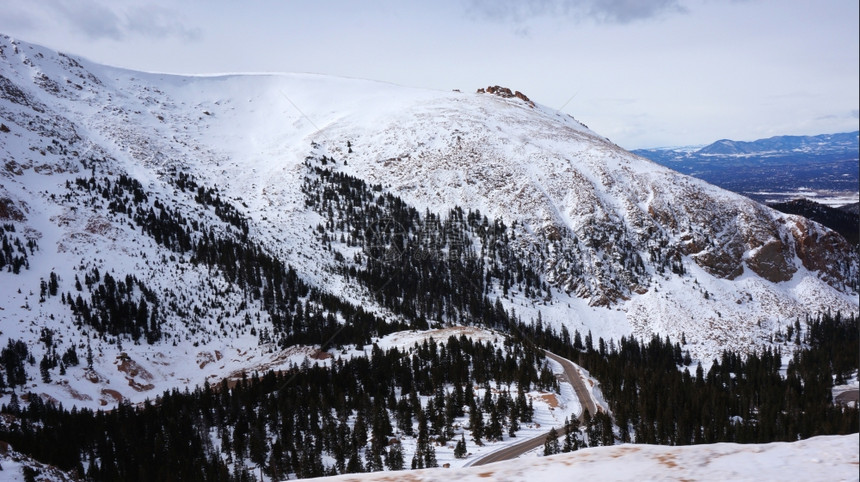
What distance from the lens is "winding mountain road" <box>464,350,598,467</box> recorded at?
48.7 meters

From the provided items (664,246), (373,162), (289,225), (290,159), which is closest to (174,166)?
(290,159)

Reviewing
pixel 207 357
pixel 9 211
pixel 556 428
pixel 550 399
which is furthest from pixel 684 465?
pixel 9 211

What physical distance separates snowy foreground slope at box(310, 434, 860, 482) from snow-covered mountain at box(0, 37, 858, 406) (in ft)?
282

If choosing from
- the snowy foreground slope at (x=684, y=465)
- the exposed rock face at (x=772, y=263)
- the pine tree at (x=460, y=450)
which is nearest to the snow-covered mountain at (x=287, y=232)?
the exposed rock face at (x=772, y=263)

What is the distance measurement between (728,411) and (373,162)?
422 ft

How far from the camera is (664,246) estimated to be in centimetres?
14300

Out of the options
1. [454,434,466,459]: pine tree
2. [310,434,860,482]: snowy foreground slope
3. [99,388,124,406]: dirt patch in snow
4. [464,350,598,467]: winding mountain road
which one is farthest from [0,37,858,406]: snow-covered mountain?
[310,434,860,482]: snowy foreground slope

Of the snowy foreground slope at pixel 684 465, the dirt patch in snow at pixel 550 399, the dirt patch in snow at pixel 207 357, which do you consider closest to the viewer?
the snowy foreground slope at pixel 684 465

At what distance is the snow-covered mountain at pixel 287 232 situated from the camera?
91688 millimetres

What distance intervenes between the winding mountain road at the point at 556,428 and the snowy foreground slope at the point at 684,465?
29819 mm

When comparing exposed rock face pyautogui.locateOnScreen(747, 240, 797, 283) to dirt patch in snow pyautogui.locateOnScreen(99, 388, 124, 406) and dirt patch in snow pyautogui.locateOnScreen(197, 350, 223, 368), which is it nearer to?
dirt patch in snow pyautogui.locateOnScreen(197, 350, 223, 368)

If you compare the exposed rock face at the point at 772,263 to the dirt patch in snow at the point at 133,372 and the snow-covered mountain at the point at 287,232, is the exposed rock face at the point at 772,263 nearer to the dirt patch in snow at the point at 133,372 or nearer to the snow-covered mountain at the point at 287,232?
the snow-covered mountain at the point at 287,232

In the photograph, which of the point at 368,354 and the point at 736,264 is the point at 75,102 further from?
the point at 736,264

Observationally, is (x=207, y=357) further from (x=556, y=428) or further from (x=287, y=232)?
(x=556, y=428)
